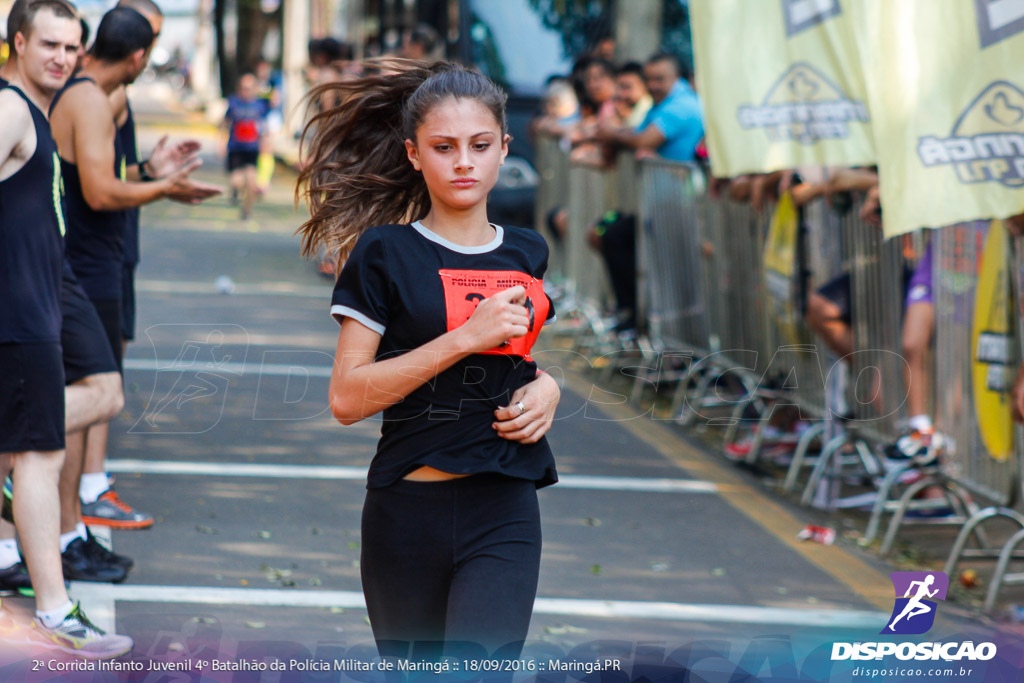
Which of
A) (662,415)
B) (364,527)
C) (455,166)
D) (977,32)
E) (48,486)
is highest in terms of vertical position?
(977,32)

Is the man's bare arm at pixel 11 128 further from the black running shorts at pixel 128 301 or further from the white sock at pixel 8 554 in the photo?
the black running shorts at pixel 128 301

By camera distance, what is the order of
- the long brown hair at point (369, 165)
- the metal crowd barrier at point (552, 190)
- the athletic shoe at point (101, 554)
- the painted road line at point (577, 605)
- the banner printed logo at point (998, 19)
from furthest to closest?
1. the metal crowd barrier at point (552, 190)
2. the athletic shoe at point (101, 554)
3. the painted road line at point (577, 605)
4. the banner printed logo at point (998, 19)
5. the long brown hair at point (369, 165)

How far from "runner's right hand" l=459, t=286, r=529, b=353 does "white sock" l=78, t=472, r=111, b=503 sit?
3.62 meters

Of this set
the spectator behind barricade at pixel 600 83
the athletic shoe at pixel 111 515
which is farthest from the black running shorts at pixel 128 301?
the spectator behind barricade at pixel 600 83

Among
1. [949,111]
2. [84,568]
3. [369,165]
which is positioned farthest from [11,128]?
[949,111]

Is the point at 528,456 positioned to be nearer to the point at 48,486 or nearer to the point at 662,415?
the point at 48,486

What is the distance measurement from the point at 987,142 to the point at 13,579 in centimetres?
397

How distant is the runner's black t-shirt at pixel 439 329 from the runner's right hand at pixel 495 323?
4.3 inches

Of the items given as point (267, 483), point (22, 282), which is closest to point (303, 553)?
point (267, 483)

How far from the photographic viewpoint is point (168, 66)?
81.7 m

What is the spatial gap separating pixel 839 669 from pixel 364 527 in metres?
1.77

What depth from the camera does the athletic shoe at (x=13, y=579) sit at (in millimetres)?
4969

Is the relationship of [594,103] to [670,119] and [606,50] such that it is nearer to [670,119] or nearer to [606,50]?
[606,50]

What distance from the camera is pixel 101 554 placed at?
17.4ft
